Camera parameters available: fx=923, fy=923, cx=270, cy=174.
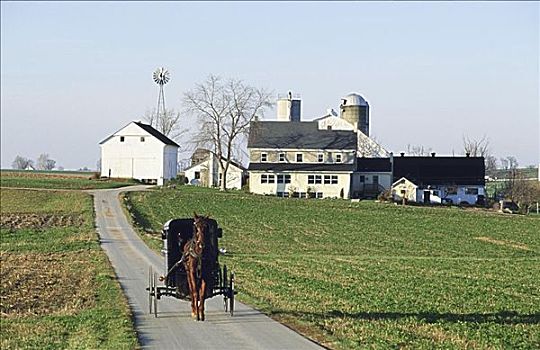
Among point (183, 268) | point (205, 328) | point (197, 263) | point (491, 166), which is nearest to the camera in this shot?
point (205, 328)

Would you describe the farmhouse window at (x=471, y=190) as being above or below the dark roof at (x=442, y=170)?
below

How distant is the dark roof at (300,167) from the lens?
94.7 meters

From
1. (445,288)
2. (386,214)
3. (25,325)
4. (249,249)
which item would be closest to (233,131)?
(386,214)

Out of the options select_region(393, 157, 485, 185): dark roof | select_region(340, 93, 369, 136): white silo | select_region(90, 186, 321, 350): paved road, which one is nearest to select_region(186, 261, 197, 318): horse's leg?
select_region(90, 186, 321, 350): paved road

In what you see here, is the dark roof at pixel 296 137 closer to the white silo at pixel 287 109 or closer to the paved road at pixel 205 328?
the white silo at pixel 287 109

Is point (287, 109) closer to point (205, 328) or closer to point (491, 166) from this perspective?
point (491, 166)

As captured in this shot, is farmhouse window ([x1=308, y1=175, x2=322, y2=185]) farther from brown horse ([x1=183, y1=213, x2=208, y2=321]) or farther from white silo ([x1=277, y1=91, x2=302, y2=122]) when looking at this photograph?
brown horse ([x1=183, y1=213, x2=208, y2=321])

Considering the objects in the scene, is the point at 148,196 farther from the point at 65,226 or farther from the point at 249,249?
the point at 249,249

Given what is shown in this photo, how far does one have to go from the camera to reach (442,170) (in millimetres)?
101188

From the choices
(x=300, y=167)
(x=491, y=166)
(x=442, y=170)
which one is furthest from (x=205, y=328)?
(x=491, y=166)

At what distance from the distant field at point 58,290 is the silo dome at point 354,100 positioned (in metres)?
67.0

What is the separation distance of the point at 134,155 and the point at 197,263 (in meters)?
89.9

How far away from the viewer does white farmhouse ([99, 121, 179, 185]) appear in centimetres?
10681

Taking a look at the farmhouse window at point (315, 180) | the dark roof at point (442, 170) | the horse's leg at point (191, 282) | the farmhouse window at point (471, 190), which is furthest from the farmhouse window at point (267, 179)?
the horse's leg at point (191, 282)
